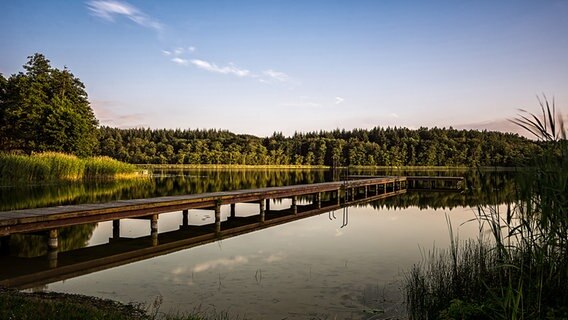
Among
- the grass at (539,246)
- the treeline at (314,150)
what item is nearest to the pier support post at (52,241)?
the grass at (539,246)

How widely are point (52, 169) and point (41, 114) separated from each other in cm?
1103

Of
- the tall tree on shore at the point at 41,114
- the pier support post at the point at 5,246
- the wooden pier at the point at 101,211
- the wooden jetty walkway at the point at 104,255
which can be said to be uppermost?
the tall tree on shore at the point at 41,114

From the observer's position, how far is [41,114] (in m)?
33.8

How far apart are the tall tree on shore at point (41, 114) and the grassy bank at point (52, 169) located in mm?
5050

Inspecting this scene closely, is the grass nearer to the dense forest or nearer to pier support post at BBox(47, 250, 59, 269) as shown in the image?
pier support post at BBox(47, 250, 59, 269)

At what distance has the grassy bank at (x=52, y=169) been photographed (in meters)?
22.6

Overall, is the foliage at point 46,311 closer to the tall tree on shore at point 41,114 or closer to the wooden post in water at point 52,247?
the wooden post in water at point 52,247

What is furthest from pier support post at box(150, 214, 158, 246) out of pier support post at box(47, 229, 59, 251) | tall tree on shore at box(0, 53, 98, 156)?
tall tree on shore at box(0, 53, 98, 156)

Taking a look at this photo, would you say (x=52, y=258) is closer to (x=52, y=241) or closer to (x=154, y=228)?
(x=52, y=241)

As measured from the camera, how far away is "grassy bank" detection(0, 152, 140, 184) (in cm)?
2262

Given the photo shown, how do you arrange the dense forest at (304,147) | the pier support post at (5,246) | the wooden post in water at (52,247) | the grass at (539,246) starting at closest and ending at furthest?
the grass at (539,246), the wooden post in water at (52,247), the pier support post at (5,246), the dense forest at (304,147)

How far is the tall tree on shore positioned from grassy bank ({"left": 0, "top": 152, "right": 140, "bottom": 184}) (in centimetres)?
505

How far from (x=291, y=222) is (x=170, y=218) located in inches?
167

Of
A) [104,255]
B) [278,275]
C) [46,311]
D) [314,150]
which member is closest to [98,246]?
[104,255]
